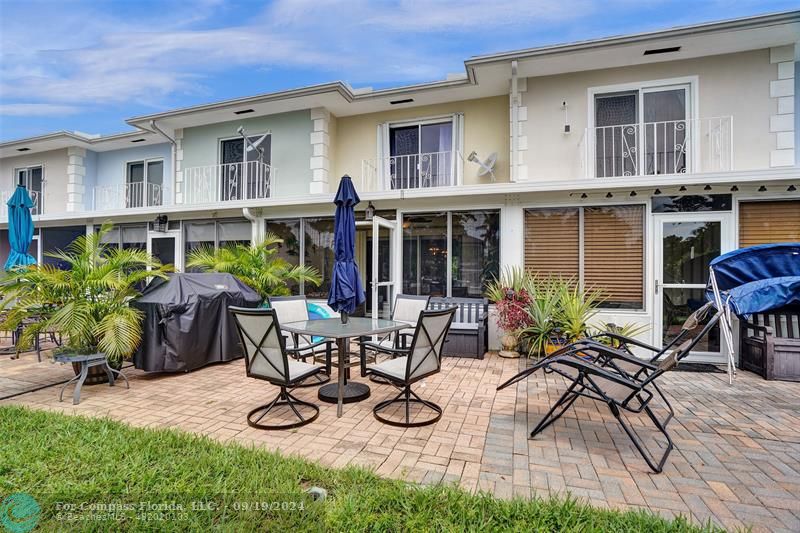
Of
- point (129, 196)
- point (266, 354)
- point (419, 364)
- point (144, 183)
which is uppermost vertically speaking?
point (144, 183)

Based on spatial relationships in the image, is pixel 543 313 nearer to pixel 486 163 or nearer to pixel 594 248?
pixel 594 248

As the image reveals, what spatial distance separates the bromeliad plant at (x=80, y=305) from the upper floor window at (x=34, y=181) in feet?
31.5

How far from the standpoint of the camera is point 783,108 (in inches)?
245

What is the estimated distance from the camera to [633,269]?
6.66m

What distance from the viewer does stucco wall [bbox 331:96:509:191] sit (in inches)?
318

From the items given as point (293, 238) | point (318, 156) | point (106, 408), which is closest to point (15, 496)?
point (106, 408)

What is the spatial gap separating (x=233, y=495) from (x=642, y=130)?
790 centimetres

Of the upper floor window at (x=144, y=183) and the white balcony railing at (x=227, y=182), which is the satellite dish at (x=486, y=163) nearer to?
the white balcony railing at (x=227, y=182)

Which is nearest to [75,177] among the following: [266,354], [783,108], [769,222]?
[266,354]

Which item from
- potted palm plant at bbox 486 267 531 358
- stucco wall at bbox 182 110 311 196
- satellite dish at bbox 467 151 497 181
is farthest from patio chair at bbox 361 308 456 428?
stucco wall at bbox 182 110 311 196

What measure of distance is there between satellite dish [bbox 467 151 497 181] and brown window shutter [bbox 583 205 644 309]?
2.02 meters

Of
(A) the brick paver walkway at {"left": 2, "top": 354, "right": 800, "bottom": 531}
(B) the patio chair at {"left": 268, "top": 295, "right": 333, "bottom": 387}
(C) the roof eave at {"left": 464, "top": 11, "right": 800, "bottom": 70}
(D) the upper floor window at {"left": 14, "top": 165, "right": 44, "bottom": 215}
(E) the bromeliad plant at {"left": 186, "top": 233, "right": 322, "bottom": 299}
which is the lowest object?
(A) the brick paver walkway at {"left": 2, "top": 354, "right": 800, "bottom": 531}

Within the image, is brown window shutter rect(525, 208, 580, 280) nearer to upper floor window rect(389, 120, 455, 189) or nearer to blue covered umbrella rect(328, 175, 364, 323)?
upper floor window rect(389, 120, 455, 189)

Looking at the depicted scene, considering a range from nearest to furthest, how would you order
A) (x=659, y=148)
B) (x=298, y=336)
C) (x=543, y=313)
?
(x=298, y=336)
(x=543, y=313)
(x=659, y=148)
